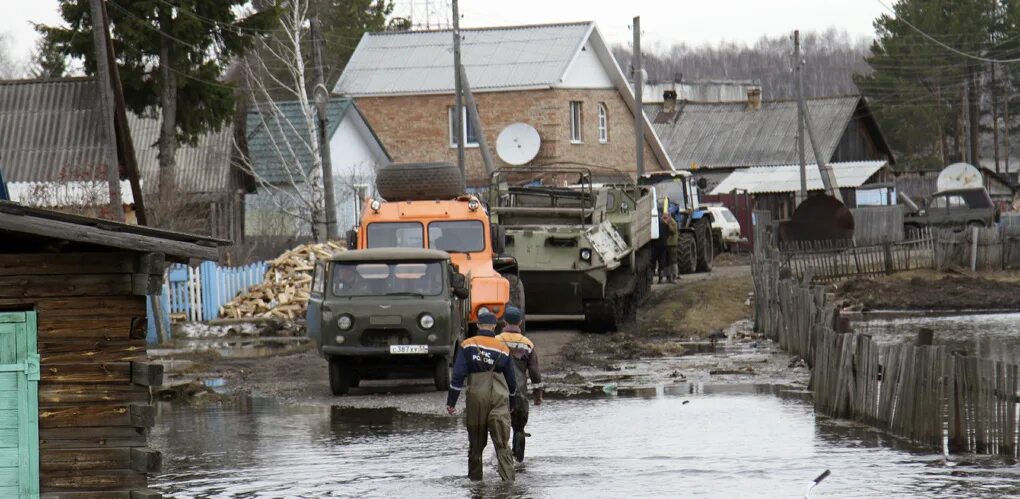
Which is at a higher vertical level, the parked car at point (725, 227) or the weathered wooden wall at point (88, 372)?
the parked car at point (725, 227)

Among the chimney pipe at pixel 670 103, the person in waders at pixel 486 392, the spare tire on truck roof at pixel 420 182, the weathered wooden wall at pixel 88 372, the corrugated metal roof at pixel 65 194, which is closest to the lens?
the weathered wooden wall at pixel 88 372

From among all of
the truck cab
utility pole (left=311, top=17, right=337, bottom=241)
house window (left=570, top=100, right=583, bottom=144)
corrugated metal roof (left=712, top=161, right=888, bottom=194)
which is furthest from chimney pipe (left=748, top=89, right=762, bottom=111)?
the truck cab

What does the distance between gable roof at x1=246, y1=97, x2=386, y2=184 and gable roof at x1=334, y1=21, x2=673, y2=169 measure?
6.44 metres

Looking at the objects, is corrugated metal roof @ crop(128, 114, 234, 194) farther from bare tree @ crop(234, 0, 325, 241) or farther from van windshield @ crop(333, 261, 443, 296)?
van windshield @ crop(333, 261, 443, 296)

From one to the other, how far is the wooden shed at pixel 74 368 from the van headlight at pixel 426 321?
808cm

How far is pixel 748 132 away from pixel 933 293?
40433 mm

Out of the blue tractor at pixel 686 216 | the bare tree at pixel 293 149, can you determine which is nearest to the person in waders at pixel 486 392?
the blue tractor at pixel 686 216

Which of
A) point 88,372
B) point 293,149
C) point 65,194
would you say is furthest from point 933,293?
point 88,372

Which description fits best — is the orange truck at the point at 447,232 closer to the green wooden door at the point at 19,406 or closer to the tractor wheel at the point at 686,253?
the green wooden door at the point at 19,406

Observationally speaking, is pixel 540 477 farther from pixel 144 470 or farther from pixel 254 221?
pixel 254 221

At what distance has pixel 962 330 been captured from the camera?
26297 millimetres

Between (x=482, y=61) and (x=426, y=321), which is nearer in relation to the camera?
(x=426, y=321)

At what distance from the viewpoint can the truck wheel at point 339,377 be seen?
19359mm

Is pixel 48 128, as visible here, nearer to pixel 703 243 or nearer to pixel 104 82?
pixel 703 243
